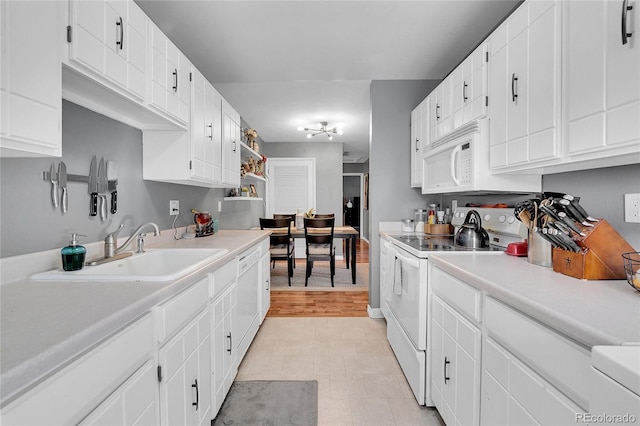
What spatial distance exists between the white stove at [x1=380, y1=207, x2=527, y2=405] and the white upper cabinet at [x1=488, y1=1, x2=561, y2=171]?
1.47 ft

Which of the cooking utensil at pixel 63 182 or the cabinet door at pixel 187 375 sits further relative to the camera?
the cooking utensil at pixel 63 182

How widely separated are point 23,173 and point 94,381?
2.99 ft

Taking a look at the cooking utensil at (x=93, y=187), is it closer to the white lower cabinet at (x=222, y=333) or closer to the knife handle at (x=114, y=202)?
the knife handle at (x=114, y=202)

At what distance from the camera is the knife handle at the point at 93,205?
1.52 m

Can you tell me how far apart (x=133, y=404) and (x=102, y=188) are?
1.16m

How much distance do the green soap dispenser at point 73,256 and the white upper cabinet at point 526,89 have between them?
6.66 ft

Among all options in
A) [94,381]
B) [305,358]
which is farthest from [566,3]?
[305,358]

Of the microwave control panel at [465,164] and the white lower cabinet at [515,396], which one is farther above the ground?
the microwave control panel at [465,164]

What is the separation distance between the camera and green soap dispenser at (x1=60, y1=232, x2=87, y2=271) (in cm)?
124

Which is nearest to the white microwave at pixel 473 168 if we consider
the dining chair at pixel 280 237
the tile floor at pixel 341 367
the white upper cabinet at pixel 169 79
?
the tile floor at pixel 341 367

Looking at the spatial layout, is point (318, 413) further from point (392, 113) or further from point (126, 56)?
point (392, 113)

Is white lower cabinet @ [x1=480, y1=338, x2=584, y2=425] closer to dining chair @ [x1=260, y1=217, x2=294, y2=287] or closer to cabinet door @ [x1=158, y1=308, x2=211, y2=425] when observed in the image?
cabinet door @ [x1=158, y1=308, x2=211, y2=425]

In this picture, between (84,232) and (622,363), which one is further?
(84,232)

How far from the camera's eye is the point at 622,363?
0.54 metres
